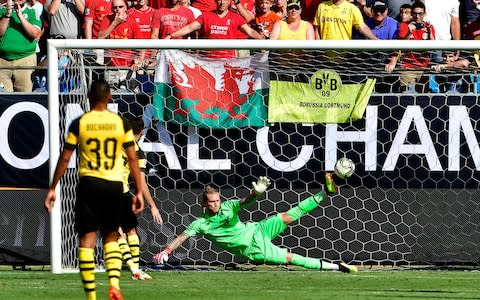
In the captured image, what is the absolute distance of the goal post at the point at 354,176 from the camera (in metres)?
14.8

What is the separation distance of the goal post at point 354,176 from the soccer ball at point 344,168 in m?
1.05

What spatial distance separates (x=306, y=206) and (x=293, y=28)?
10.3 feet

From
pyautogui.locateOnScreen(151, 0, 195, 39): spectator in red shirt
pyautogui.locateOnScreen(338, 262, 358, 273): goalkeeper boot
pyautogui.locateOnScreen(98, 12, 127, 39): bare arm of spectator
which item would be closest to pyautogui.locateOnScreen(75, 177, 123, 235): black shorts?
pyautogui.locateOnScreen(338, 262, 358, 273): goalkeeper boot

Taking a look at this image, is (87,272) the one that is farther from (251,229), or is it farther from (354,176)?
(354,176)

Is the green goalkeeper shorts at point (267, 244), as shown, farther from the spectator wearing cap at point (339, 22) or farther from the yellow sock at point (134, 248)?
the spectator wearing cap at point (339, 22)

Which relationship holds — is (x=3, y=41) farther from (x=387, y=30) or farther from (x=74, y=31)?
(x=387, y=30)

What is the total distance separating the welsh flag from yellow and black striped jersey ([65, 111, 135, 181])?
5.05 metres

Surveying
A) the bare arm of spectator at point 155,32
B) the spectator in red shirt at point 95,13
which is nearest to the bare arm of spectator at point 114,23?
the spectator in red shirt at point 95,13

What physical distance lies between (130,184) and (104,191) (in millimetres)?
5305

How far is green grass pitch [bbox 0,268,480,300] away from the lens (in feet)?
35.7

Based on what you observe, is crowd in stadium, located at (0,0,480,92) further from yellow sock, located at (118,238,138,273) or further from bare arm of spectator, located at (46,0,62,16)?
yellow sock, located at (118,238,138,273)

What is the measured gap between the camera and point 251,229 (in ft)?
46.1

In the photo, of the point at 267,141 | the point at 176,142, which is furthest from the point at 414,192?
the point at 176,142

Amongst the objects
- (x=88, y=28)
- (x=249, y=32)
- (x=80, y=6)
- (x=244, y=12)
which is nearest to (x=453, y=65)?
(x=249, y=32)
